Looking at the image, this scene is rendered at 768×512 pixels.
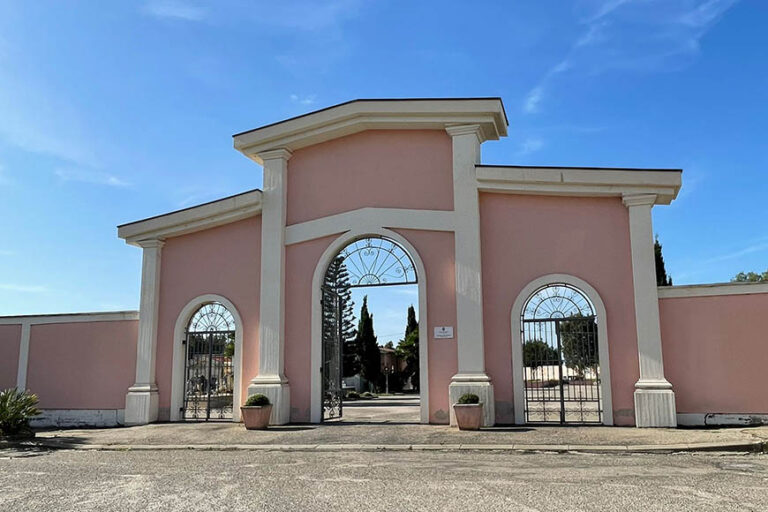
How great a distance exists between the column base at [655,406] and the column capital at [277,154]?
8775mm

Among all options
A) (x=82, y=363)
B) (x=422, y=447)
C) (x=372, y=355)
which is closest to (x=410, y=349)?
(x=372, y=355)

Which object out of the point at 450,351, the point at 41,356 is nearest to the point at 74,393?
the point at 41,356

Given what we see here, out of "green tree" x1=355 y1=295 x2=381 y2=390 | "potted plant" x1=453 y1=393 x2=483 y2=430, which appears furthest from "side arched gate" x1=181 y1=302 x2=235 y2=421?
"green tree" x1=355 y1=295 x2=381 y2=390

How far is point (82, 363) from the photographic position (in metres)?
16.0

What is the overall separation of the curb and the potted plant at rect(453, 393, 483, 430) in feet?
4.84

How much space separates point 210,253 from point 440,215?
5.55 metres

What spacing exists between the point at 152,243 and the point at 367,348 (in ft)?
94.9

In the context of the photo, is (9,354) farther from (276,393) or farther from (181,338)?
(276,393)

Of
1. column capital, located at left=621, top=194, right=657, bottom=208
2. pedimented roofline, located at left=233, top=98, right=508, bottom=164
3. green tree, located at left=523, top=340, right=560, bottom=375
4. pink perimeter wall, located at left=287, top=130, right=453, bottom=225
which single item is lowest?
green tree, located at left=523, top=340, right=560, bottom=375

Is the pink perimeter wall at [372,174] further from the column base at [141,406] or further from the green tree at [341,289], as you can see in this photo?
the column base at [141,406]

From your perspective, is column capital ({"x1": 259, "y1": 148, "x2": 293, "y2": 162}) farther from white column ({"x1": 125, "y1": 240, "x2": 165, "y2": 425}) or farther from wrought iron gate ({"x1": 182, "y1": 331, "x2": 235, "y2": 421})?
wrought iron gate ({"x1": 182, "y1": 331, "x2": 235, "y2": 421})

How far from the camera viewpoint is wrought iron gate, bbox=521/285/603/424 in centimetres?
1244

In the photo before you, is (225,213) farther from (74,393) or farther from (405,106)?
(74,393)

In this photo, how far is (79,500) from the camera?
7023 mm
